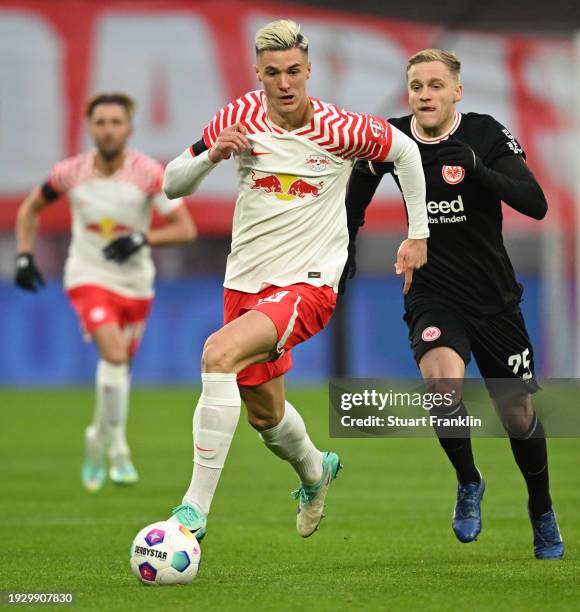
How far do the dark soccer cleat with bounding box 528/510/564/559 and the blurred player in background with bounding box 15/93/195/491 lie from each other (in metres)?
4.17

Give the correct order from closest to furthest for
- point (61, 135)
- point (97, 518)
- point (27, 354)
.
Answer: point (97, 518), point (27, 354), point (61, 135)

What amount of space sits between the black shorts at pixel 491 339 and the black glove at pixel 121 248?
3.78 metres

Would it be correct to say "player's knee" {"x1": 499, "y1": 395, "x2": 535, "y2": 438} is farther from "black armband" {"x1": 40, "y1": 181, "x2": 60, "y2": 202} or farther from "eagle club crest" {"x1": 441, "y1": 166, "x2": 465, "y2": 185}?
"black armband" {"x1": 40, "y1": 181, "x2": 60, "y2": 202}

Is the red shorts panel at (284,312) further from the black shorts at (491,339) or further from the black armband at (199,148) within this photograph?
the black armband at (199,148)

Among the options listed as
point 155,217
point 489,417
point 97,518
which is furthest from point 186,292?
point 489,417

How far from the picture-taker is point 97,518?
820cm

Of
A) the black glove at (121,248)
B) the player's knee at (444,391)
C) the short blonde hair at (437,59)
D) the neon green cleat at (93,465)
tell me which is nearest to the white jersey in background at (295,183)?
the short blonde hair at (437,59)

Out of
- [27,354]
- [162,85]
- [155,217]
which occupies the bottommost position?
[27,354]

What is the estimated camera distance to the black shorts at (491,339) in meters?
6.52

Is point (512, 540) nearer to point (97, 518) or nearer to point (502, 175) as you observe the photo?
point (502, 175)

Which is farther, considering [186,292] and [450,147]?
[186,292]

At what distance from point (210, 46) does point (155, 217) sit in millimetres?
3506

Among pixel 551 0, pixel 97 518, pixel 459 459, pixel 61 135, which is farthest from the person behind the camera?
pixel 61 135

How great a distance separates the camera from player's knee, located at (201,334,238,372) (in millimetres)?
5672
